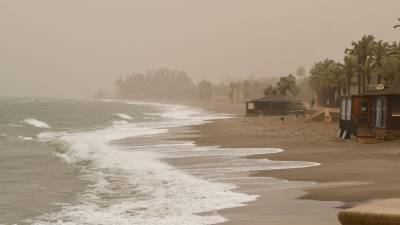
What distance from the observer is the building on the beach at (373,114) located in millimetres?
35188

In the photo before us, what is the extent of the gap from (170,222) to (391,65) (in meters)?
46.9

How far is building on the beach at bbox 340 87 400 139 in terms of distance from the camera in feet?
115

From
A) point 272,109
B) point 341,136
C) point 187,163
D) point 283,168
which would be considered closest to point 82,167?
point 187,163

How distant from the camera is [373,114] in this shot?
122ft

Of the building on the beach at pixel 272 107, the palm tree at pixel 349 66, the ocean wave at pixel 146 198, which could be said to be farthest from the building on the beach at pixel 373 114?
the building on the beach at pixel 272 107

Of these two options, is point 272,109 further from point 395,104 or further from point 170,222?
point 170,222

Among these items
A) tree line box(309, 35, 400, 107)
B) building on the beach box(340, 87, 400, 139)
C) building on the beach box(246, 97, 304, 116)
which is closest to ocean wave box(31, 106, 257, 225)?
building on the beach box(340, 87, 400, 139)

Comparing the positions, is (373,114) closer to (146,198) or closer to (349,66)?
(146,198)

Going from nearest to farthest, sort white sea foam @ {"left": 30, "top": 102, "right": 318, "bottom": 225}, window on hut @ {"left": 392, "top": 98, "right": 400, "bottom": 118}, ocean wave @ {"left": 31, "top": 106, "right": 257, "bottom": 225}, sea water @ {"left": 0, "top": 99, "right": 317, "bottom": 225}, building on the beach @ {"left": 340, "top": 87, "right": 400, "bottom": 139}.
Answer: ocean wave @ {"left": 31, "top": 106, "right": 257, "bottom": 225} < white sea foam @ {"left": 30, "top": 102, "right": 318, "bottom": 225} < sea water @ {"left": 0, "top": 99, "right": 317, "bottom": 225} < building on the beach @ {"left": 340, "top": 87, "right": 400, "bottom": 139} < window on hut @ {"left": 392, "top": 98, "right": 400, "bottom": 118}

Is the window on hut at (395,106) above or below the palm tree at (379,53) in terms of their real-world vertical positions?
below

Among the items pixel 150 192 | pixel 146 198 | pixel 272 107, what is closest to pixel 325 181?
pixel 150 192

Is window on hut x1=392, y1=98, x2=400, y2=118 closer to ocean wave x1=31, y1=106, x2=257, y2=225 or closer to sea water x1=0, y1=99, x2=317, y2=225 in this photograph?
sea water x1=0, y1=99, x2=317, y2=225

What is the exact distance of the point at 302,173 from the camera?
22812mm

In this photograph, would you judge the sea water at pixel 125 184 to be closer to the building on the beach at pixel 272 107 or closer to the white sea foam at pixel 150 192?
the white sea foam at pixel 150 192
